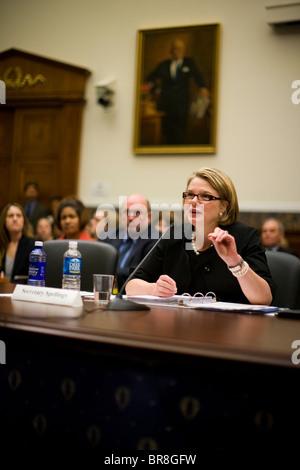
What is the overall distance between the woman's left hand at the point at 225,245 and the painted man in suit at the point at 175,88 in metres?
5.22

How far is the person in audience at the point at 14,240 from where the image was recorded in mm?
3965

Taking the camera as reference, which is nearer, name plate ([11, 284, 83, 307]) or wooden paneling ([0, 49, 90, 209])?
→ name plate ([11, 284, 83, 307])

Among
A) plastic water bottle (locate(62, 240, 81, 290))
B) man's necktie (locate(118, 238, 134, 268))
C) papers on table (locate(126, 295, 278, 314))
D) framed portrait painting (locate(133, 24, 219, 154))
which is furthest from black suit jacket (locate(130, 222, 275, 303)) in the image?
framed portrait painting (locate(133, 24, 219, 154))

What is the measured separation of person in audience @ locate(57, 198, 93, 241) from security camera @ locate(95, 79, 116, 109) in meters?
3.49

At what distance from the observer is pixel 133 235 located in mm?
4090

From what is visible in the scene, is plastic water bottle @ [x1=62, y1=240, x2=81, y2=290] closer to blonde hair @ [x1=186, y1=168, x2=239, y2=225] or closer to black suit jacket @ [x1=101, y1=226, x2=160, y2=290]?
blonde hair @ [x1=186, y1=168, x2=239, y2=225]

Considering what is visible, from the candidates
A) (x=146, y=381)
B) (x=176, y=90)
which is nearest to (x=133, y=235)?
Answer: (x=146, y=381)

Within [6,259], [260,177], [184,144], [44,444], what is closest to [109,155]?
[184,144]

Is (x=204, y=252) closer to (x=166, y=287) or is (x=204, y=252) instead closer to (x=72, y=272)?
(x=166, y=287)

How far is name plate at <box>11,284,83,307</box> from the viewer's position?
155cm

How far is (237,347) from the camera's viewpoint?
97cm

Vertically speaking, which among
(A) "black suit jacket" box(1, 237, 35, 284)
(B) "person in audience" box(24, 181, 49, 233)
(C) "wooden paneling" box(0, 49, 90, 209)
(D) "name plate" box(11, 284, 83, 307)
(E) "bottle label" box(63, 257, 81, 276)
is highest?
(C) "wooden paneling" box(0, 49, 90, 209)

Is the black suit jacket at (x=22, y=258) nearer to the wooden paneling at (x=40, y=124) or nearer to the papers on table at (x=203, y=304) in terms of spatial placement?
the papers on table at (x=203, y=304)

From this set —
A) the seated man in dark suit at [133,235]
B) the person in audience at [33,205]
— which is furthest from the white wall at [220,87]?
the seated man in dark suit at [133,235]
